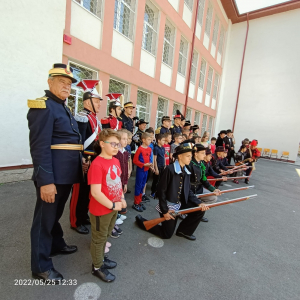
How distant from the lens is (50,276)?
71.3 inches

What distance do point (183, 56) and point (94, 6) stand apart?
7.08 meters

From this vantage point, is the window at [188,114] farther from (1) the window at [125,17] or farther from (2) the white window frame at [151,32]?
(1) the window at [125,17]

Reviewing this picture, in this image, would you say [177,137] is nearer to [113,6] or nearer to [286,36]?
[113,6]

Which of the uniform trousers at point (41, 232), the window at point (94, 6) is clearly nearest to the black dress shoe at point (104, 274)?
the uniform trousers at point (41, 232)

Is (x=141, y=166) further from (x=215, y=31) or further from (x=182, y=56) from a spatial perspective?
(x=215, y=31)

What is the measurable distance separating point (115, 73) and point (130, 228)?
585cm

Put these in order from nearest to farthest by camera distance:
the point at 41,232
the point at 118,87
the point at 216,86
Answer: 1. the point at 41,232
2. the point at 118,87
3. the point at 216,86

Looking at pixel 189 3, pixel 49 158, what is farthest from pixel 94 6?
pixel 189 3

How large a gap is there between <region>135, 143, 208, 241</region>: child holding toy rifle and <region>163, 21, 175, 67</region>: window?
900 centimetres

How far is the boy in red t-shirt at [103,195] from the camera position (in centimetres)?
177

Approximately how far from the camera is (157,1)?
834 cm

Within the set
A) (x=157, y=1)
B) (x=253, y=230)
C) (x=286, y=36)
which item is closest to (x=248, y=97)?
(x=286, y=36)

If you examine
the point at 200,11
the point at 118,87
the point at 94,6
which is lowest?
the point at 118,87

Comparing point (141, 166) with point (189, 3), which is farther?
point (189, 3)
